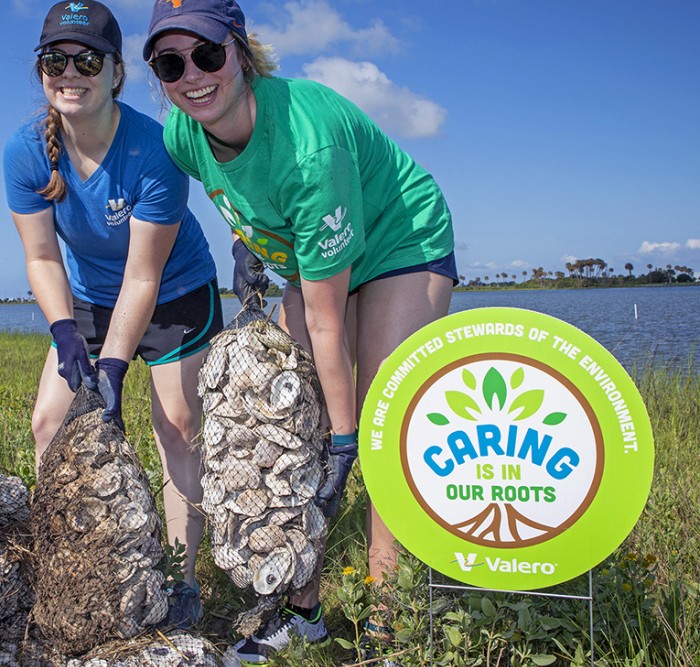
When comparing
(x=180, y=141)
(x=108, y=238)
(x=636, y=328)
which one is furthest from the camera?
(x=636, y=328)

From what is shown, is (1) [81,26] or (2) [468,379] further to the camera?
(1) [81,26]

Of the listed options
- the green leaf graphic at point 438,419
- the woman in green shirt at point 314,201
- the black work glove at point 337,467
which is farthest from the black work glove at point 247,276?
the green leaf graphic at point 438,419

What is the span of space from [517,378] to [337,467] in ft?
2.55

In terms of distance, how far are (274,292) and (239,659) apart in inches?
66.4

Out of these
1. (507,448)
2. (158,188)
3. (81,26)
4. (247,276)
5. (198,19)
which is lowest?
(507,448)

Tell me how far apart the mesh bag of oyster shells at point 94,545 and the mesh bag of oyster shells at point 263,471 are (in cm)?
24

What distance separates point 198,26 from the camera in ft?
6.60

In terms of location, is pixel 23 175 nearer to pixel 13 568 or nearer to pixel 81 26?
pixel 81 26

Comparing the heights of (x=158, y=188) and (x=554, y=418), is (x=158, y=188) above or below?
above

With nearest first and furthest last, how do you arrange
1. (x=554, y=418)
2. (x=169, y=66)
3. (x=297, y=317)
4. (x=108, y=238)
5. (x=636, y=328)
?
1. (x=554, y=418)
2. (x=169, y=66)
3. (x=108, y=238)
4. (x=297, y=317)
5. (x=636, y=328)

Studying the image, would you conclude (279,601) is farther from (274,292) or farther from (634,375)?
(634,375)

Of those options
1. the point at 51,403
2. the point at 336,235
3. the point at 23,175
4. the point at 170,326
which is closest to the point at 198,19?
the point at 336,235

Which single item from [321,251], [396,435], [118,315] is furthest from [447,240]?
[118,315]

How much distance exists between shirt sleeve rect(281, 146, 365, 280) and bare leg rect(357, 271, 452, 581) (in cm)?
32
